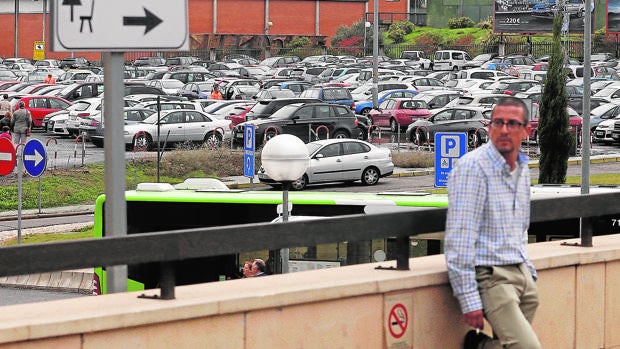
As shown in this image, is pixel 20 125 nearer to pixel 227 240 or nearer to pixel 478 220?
pixel 227 240

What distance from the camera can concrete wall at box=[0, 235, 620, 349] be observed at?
5887 millimetres

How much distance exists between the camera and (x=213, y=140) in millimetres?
40312

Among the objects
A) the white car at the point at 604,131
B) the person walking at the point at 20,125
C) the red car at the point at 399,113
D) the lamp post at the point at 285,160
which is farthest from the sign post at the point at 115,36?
the red car at the point at 399,113

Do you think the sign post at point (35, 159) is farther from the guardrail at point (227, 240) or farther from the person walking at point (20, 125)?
the guardrail at point (227, 240)

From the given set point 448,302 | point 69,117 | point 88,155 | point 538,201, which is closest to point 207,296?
point 448,302

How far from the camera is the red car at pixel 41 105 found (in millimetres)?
47750

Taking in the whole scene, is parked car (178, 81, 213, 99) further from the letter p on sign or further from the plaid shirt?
the plaid shirt

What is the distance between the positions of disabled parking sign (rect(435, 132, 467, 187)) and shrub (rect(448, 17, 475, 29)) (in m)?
79.1

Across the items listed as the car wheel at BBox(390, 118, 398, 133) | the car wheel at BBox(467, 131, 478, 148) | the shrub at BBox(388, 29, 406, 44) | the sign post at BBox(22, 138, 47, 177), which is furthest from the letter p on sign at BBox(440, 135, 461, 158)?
the shrub at BBox(388, 29, 406, 44)

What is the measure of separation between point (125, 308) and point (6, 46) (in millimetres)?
95110

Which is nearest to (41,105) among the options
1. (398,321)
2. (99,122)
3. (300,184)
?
(99,122)

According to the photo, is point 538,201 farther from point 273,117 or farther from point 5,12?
point 5,12

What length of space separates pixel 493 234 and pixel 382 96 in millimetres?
46689

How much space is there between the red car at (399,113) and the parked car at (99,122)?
33.2ft
